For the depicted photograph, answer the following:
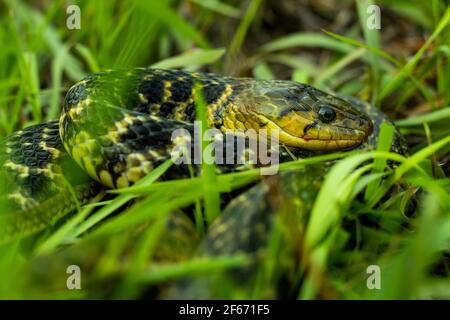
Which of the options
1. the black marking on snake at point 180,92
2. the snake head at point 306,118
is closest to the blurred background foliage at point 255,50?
the snake head at point 306,118

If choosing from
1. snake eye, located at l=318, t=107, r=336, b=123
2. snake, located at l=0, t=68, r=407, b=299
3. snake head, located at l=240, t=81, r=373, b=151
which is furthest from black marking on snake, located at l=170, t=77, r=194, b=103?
snake eye, located at l=318, t=107, r=336, b=123

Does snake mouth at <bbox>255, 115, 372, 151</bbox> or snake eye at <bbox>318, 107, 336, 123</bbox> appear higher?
snake eye at <bbox>318, 107, 336, 123</bbox>

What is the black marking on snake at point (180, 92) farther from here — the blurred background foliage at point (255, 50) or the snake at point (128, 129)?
the blurred background foliage at point (255, 50)

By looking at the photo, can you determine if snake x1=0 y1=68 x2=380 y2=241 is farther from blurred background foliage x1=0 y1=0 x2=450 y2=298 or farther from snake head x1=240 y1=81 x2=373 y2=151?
blurred background foliage x1=0 y1=0 x2=450 y2=298

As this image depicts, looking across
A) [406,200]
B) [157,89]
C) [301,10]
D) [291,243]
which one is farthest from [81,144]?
[301,10]

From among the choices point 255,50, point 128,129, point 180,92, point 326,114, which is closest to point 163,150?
point 128,129

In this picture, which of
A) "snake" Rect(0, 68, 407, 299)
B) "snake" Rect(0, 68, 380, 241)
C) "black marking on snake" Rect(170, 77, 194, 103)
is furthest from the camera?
"black marking on snake" Rect(170, 77, 194, 103)

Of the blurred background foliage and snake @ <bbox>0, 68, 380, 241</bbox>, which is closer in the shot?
snake @ <bbox>0, 68, 380, 241</bbox>
